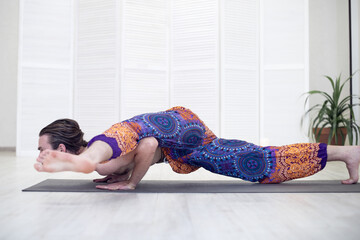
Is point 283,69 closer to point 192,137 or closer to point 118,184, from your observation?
point 192,137

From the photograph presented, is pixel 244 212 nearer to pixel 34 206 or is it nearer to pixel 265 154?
pixel 265 154

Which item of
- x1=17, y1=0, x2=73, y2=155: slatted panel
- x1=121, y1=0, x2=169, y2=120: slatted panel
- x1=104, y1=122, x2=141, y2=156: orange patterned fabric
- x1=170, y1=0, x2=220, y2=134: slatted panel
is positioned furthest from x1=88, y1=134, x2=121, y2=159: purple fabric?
x1=17, y1=0, x2=73, y2=155: slatted panel

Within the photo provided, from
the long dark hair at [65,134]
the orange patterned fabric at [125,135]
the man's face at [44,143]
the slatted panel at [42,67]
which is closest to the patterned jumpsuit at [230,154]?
the orange patterned fabric at [125,135]

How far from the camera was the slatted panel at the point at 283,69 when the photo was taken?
4.84 meters

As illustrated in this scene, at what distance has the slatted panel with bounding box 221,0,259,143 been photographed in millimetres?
4840

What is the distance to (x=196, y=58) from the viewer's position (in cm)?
493

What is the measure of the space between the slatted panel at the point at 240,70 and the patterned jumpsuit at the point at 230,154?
8.45ft

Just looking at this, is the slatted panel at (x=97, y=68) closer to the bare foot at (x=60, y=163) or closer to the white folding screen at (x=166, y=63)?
the white folding screen at (x=166, y=63)

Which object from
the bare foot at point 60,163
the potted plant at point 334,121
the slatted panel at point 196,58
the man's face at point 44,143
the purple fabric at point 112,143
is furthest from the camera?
the slatted panel at point 196,58

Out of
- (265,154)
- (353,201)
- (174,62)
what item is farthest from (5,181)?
(174,62)

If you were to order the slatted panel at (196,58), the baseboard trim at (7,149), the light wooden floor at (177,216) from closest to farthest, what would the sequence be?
the light wooden floor at (177,216), the slatted panel at (196,58), the baseboard trim at (7,149)

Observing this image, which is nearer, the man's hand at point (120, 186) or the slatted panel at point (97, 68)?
the man's hand at point (120, 186)

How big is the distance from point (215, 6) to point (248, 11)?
458mm

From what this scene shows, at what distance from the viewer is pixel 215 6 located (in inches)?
194
